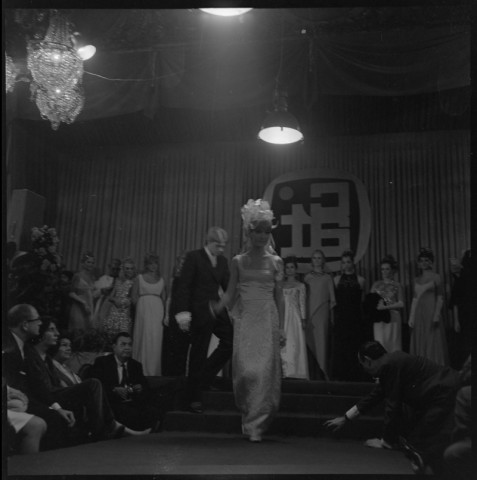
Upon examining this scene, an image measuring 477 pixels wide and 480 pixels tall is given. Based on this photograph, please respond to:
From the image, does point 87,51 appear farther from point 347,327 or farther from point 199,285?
point 347,327

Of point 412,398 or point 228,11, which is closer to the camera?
point 412,398

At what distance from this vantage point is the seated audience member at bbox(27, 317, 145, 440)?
3881 millimetres

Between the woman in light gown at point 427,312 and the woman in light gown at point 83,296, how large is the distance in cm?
251

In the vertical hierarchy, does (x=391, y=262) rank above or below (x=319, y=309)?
above

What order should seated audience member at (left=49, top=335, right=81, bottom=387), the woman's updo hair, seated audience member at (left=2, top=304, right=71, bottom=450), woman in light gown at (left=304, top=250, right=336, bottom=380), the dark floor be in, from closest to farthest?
the dark floor < seated audience member at (left=2, top=304, right=71, bottom=450) < seated audience member at (left=49, top=335, right=81, bottom=387) < the woman's updo hair < woman in light gown at (left=304, top=250, right=336, bottom=380)

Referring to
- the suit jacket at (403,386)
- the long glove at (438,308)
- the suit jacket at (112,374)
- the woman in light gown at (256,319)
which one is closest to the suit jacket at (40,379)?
the suit jacket at (112,374)

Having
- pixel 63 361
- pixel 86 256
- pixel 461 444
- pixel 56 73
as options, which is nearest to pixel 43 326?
pixel 63 361

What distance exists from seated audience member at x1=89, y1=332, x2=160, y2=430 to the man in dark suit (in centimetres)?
33

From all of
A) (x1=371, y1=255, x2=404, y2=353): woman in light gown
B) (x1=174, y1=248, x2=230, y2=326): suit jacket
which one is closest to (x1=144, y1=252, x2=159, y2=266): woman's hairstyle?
(x1=174, y1=248, x2=230, y2=326): suit jacket

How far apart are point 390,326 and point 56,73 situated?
11.2 ft

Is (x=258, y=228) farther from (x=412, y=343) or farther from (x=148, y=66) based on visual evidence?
(x=412, y=343)

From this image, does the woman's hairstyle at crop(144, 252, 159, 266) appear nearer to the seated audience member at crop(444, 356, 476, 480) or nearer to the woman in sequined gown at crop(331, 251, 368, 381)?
the woman in sequined gown at crop(331, 251, 368, 381)

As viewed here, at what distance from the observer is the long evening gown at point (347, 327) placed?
607cm

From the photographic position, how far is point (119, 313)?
538cm
